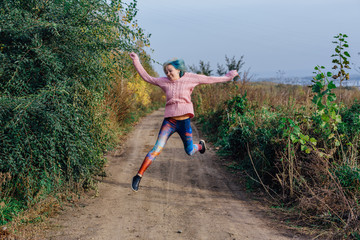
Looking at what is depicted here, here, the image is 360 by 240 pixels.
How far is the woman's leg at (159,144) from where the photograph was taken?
5516mm

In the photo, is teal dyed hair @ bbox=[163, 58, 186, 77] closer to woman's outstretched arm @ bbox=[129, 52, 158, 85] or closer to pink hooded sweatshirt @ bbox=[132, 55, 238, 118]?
pink hooded sweatshirt @ bbox=[132, 55, 238, 118]

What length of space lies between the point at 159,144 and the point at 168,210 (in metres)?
1.14

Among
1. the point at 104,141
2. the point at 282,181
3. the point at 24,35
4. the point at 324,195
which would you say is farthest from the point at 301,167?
the point at 24,35

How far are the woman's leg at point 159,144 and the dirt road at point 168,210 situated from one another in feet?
1.85

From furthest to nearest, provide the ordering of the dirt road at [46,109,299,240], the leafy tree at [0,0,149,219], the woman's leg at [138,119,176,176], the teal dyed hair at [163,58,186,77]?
the woman's leg at [138,119,176,176] < the teal dyed hair at [163,58,186,77] < the leafy tree at [0,0,149,219] < the dirt road at [46,109,299,240]

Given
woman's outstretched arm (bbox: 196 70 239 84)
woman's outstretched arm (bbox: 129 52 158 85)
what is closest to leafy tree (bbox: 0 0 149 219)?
woman's outstretched arm (bbox: 129 52 158 85)

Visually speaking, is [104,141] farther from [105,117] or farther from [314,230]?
[314,230]

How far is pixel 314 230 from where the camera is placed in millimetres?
4215

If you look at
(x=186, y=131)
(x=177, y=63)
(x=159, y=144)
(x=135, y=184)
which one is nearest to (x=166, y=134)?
(x=159, y=144)

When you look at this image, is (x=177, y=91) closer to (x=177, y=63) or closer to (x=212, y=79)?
(x=177, y=63)

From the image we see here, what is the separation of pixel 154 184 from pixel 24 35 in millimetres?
3455

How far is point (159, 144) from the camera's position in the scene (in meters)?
5.54

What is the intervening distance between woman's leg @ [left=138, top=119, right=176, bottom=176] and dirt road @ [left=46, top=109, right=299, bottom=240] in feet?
1.85

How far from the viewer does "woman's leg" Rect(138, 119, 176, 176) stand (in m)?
5.52
